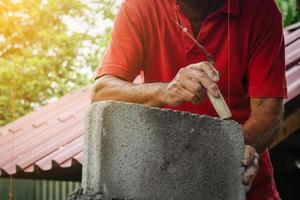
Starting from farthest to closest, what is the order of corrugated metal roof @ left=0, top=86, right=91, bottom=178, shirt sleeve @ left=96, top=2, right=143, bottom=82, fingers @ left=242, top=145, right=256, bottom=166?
corrugated metal roof @ left=0, top=86, right=91, bottom=178 → shirt sleeve @ left=96, top=2, right=143, bottom=82 → fingers @ left=242, top=145, right=256, bottom=166

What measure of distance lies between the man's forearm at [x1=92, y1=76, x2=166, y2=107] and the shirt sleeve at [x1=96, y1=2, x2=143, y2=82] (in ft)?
0.22

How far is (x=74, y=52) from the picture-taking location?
16750 mm

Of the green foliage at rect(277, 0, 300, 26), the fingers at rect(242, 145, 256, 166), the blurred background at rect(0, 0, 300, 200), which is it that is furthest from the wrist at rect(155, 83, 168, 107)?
the blurred background at rect(0, 0, 300, 200)

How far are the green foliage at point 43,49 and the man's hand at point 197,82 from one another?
13.3 m

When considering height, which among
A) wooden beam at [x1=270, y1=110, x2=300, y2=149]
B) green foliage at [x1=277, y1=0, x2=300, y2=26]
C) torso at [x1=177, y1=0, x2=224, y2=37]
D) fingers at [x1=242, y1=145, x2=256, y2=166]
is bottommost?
A: wooden beam at [x1=270, y1=110, x2=300, y2=149]

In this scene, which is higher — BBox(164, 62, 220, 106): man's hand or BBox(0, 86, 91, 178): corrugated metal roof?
BBox(164, 62, 220, 106): man's hand

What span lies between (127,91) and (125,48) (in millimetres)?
366

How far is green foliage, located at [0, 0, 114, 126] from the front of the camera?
51.5ft

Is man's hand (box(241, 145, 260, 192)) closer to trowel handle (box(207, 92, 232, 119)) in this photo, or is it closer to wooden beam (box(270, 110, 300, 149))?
trowel handle (box(207, 92, 232, 119))

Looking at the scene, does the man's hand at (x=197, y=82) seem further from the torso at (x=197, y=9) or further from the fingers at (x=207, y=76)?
the torso at (x=197, y=9)

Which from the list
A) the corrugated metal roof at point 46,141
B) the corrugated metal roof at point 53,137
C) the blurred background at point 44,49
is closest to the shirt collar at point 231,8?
the corrugated metal roof at point 53,137

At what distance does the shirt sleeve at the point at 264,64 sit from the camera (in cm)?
311

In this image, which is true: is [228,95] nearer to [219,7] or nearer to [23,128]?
[219,7]

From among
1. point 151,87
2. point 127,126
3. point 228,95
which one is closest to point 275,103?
point 228,95
